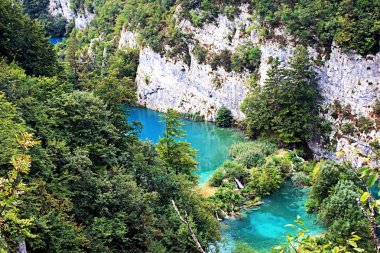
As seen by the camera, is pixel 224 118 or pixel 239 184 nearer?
pixel 239 184

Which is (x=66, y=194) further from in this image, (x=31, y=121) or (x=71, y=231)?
(x=31, y=121)

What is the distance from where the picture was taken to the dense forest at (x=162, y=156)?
15.2 meters

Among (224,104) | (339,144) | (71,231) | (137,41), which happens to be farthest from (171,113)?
(137,41)

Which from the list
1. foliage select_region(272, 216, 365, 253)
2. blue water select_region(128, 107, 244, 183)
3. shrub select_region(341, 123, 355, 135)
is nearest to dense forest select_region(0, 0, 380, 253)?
foliage select_region(272, 216, 365, 253)

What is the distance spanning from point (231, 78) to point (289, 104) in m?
12.5

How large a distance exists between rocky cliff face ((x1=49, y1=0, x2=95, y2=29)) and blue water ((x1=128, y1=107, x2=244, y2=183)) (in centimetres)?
4057

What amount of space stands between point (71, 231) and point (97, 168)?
19.6ft

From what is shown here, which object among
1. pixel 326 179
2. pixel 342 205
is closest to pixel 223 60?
pixel 326 179

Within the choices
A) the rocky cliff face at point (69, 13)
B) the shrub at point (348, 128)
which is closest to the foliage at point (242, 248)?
the shrub at point (348, 128)

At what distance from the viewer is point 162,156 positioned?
30547mm

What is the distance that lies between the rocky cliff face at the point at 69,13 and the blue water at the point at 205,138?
133 ft

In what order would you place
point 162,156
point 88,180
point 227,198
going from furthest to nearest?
point 227,198 → point 162,156 → point 88,180

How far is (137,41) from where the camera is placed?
2539 inches

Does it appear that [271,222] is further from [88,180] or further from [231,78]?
[231,78]
